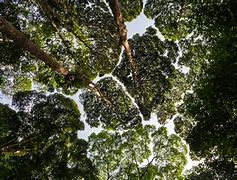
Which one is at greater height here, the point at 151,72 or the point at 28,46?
the point at 151,72

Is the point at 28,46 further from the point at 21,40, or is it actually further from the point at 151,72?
the point at 151,72

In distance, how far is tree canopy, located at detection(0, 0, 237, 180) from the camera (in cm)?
1334

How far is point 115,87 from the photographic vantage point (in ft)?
58.6

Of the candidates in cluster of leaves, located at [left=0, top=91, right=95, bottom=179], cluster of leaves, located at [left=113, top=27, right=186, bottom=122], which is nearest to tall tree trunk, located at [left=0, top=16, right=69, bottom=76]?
cluster of leaves, located at [left=113, top=27, right=186, bottom=122]

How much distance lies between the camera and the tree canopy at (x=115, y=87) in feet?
43.8

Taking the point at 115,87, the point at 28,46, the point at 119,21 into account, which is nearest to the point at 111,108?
the point at 115,87

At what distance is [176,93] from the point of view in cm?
1777

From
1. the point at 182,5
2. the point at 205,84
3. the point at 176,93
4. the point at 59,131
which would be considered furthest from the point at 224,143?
the point at 59,131

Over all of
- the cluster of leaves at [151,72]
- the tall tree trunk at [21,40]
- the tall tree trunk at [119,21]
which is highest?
the cluster of leaves at [151,72]

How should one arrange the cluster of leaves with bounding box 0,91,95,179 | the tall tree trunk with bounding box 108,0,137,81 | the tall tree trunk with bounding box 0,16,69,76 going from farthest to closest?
the cluster of leaves with bounding box 0,91,95,179, the tall tree trunk with bounding box 108,0,137,81, the tall tree trunk with bounding box 0,16,69,76

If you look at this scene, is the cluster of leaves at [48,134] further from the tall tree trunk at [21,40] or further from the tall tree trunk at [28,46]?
the tall tree trunk at [21,40]

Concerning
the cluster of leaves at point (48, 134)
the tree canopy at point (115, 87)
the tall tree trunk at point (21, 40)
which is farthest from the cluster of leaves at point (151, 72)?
the tall tree trunk at point (21, 40)

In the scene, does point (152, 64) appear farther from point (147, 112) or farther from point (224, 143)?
point (224, 143)

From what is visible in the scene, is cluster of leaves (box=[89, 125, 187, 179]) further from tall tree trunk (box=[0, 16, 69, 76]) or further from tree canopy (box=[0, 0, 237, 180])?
tall tree trunk (box=[0, 16, 69, 76])
